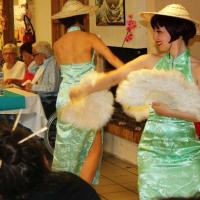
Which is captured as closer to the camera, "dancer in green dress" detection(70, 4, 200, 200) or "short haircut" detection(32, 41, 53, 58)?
"dancer in green dress" detection(70, 4, 200, 200)

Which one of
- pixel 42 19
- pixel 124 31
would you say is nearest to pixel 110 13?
pixel 124 31

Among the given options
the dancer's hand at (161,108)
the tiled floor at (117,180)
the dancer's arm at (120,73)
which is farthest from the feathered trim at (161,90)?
the tiled floor at (117,180)

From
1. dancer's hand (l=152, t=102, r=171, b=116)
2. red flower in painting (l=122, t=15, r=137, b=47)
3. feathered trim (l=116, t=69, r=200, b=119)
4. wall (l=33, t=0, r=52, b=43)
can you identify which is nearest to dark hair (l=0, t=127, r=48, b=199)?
feathered trim (l=116, t=69, r=200, b=119)

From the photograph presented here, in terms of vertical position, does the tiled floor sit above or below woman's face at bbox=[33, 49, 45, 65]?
below

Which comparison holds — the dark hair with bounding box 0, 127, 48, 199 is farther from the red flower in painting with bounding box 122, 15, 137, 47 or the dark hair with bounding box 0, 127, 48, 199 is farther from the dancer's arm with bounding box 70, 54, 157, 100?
the red flower in painting with bounding box 122, 15, 137, 47

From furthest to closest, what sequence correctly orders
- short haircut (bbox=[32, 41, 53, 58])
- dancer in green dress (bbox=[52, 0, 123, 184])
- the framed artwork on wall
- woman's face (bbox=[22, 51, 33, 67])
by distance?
woman's face (bbox=[22, 51, 33, 67]) → short haircut (bbox=[32, 41, 53, 58]) → the framed artwork on wall → dancer in green dress (bbox=[52, 0, 123, 184])

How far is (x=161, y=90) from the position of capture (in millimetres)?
2586

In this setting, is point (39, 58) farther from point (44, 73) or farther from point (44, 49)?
point (44, 73)

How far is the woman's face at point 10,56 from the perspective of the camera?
21.1 feet

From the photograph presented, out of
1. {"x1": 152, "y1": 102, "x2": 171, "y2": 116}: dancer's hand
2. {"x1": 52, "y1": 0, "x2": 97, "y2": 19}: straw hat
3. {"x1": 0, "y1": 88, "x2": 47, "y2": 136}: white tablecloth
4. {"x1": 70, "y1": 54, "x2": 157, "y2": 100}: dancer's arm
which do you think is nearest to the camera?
{"x1": 152, "y1": 102, "x2": 171, "y2": 116}: dancer's hand

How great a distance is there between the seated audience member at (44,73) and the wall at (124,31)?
562 mm

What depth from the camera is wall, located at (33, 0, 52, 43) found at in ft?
23.9

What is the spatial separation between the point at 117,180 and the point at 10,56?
2472 millimetres

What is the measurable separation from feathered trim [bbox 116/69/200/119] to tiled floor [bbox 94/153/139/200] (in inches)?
65.0
